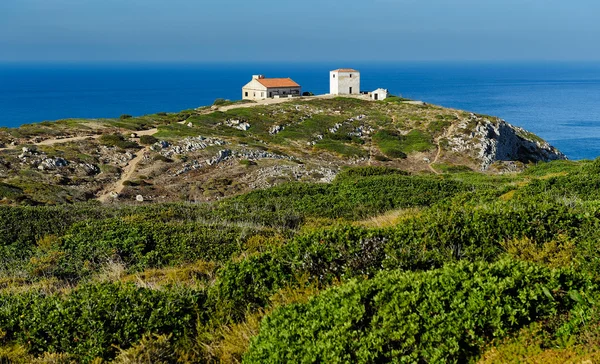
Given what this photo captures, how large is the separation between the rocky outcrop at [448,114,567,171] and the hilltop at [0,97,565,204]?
0.67ft

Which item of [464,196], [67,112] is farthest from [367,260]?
[67,112]

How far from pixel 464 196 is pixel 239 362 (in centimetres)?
1265

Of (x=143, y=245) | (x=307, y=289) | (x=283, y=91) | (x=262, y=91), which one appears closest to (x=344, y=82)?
(x=283, y=91)

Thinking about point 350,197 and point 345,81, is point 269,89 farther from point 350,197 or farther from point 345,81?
point 350,197

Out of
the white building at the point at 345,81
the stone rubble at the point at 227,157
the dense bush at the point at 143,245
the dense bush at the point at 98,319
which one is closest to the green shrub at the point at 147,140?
the stone rubble at the point at 227,157

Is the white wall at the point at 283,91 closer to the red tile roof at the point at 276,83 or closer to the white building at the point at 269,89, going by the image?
the white building at the point at 269,89

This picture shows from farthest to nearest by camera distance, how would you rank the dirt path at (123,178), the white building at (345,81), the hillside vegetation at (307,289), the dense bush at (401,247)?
Result: the white building at (345,81) → the dirt path at (123,178) → the dense bush at (401,247) → the hillside vegetation at (307,289)

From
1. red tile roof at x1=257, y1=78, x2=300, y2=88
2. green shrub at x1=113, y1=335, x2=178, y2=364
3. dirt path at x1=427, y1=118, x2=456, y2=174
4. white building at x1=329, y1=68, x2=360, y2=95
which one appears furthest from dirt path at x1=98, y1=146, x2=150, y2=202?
white building at x1=329, y1=68, x2=360, y2=95

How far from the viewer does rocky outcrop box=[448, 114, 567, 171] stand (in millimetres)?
66250

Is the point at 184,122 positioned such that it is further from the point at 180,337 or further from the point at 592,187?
the point at 180,337

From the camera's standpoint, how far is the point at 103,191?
3947 cm

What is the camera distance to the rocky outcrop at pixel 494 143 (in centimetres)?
6625

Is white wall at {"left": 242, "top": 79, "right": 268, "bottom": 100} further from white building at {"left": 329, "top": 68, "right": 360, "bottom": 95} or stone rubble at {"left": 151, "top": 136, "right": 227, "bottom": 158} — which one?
stone rubble at {"left": 151, "top": 136, "right": 227, "bottom": 158}

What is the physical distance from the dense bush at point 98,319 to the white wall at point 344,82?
96.8m
